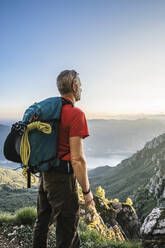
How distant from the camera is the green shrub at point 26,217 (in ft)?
19.6

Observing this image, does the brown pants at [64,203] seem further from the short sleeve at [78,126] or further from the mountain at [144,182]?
the mountain at [144,182]

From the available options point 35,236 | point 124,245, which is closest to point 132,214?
point 124,245

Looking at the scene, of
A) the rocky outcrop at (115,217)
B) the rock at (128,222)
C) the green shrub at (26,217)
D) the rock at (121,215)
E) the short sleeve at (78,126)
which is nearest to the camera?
the short sleeve at (78,126)

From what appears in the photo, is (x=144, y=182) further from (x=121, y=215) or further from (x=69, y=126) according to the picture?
(x=69, y=126)

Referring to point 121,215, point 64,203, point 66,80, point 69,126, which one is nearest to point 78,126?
point 69,126

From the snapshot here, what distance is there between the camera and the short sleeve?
2543 millimetres

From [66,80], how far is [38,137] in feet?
2.75

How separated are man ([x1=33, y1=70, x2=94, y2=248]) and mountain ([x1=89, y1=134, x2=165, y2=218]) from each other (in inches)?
2943

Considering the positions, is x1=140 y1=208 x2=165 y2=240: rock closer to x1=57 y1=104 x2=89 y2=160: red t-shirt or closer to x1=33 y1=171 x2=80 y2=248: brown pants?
x1=33 y1=171 x2=80 y2=248: brown pants

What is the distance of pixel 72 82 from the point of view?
286cm

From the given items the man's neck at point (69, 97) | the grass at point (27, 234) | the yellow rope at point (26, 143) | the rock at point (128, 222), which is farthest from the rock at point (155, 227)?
the rock at point (128, 222)

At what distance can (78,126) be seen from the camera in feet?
8.36

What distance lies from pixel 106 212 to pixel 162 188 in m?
85.3

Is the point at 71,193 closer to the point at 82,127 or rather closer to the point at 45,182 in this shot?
the point at 45,182
